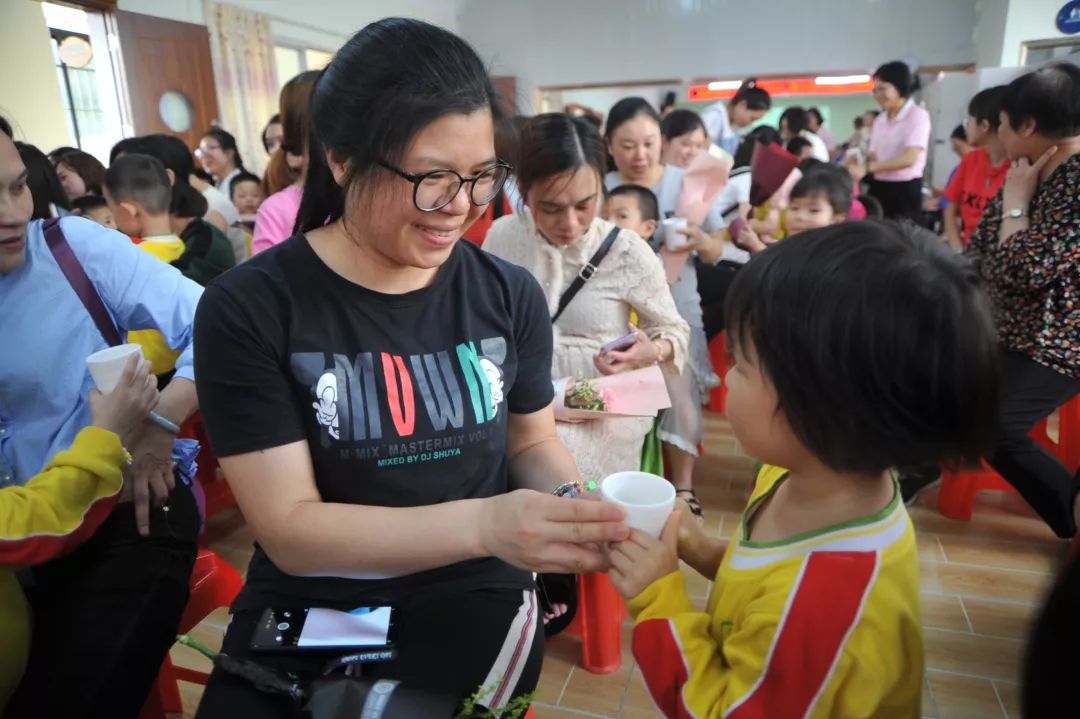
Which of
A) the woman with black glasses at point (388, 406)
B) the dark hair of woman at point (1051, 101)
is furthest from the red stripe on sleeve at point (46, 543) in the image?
the dark hair of woman at point (1051, 101)

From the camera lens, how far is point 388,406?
3.57ft

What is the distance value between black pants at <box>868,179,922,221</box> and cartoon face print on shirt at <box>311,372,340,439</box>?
5130 mm

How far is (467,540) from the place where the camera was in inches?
40.9

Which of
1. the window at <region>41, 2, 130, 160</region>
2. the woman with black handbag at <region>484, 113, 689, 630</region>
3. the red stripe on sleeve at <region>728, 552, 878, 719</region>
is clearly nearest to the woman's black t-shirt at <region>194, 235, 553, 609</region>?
the red stripe on sleeve at <region>728, 552, 878, 719</region>

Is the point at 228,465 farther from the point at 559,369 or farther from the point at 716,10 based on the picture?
the point at 716,10

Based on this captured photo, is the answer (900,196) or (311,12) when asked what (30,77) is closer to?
(311,12)

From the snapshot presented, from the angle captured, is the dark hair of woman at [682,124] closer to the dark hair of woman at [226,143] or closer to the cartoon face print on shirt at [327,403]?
the cartoon face print on shirt at [327,403]

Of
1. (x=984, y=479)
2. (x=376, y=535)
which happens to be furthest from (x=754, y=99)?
(x=376, y=535)

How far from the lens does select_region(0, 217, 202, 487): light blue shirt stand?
4.50 ft

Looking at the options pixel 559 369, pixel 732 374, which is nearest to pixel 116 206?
pixel 559 369

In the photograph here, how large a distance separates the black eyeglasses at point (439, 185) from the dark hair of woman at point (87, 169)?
145 inches

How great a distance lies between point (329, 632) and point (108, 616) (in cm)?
47

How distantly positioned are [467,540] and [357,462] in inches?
8.4

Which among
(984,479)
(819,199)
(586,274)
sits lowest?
(984,479)
